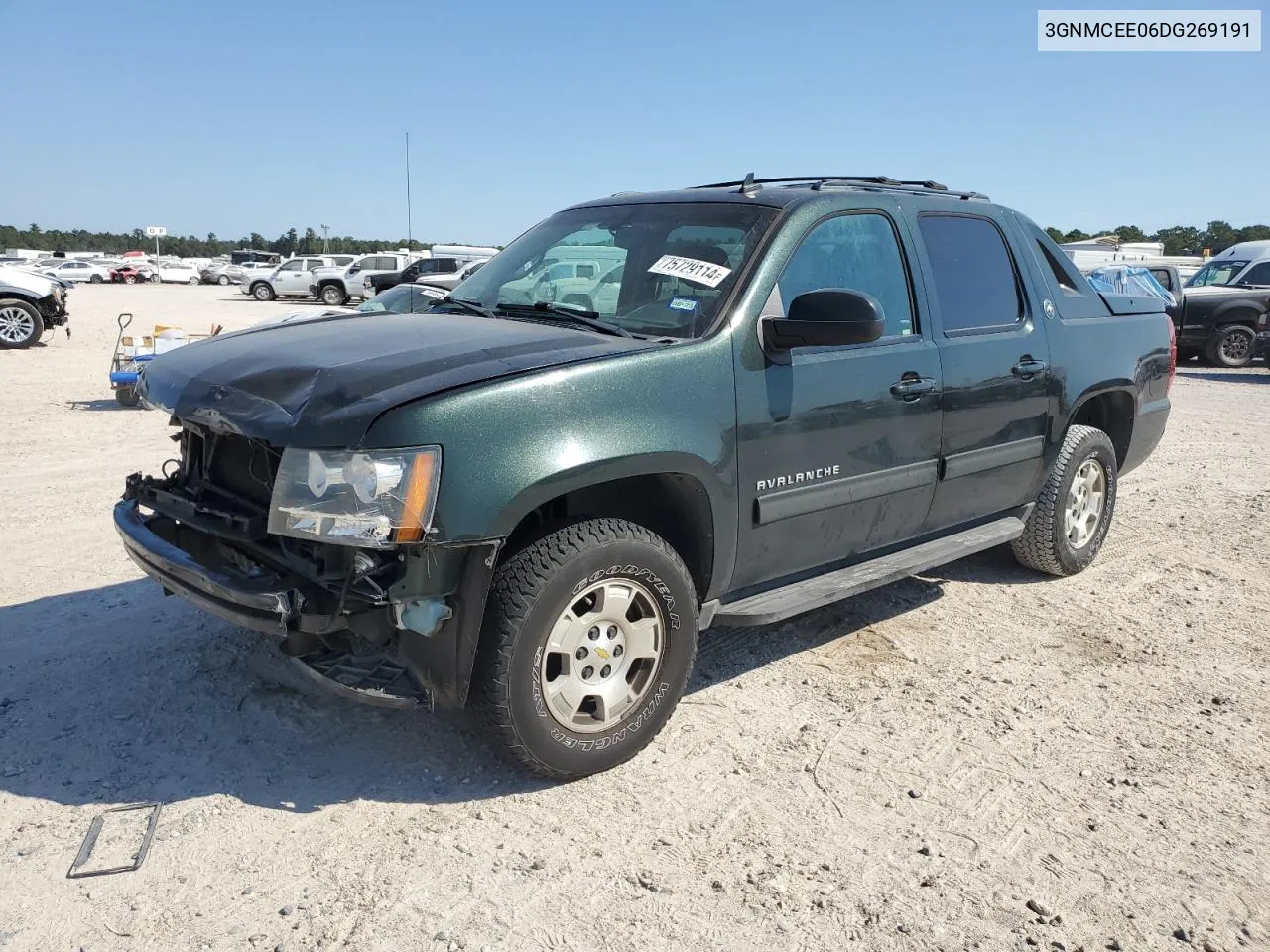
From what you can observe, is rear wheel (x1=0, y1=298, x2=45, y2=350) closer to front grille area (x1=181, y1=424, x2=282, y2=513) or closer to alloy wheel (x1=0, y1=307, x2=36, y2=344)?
alloy wheel (x1=0, y1=307, x2=36, y2=344)

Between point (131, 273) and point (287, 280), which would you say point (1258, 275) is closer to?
point (287, 280)

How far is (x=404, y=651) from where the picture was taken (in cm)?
298

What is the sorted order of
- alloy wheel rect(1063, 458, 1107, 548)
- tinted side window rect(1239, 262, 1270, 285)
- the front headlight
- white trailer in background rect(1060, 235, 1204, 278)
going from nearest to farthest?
the front headlight → alloy wheel rect(1063, 458, 1107, 548) → tinted side window rect(1239, 262, 1270, 285) → white trailer in background rect(1060, 235, 1204, 278)

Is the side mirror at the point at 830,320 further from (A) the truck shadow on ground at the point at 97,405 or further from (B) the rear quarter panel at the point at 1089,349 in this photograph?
(A) the truck shadow on ground at the point at 97,405

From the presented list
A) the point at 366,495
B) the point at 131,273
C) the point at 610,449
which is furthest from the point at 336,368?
the point at 131,273

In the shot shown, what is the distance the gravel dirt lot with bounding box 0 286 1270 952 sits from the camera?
2.57 meters

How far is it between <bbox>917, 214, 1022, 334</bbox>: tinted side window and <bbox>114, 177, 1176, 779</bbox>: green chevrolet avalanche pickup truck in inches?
0.6

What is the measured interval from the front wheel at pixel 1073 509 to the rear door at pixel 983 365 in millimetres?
276

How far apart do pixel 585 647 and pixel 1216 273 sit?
61.9 ft

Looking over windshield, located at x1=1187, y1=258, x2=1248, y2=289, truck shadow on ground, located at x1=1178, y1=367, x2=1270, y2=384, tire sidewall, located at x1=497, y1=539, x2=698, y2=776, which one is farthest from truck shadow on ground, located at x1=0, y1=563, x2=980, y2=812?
windshield, located at x1=1187, y1=258, x2=1248, y2=289

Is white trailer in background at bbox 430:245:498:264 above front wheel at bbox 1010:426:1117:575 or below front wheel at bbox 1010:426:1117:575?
above

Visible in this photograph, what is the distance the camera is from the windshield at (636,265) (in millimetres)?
3570

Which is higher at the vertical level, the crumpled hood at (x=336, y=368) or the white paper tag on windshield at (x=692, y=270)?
the white paper tag on windshield at (x=692, y=270)

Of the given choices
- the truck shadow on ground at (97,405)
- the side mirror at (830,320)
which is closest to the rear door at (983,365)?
the side mirror at (830,320)
